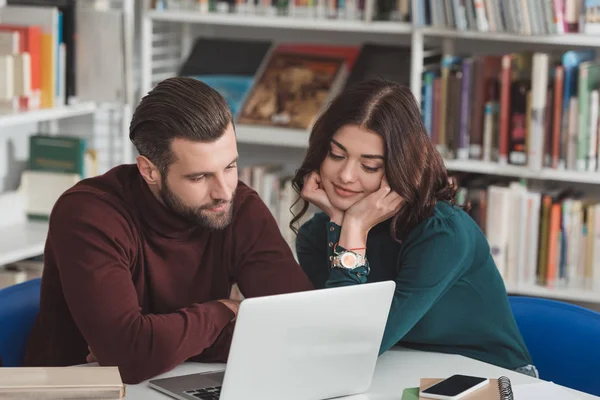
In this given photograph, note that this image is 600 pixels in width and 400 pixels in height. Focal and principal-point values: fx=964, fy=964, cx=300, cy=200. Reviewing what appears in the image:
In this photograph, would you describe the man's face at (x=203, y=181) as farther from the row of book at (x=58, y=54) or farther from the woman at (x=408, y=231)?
the row of book at (x=58, y=54)

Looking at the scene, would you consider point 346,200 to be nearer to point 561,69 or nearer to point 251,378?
point 251,378

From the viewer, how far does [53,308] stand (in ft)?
6.15

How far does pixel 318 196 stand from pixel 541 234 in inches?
50.9

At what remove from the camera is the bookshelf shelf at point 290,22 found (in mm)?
3207

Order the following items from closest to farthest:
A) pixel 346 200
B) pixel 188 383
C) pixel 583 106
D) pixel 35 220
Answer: pixel 188 383, pixel 346 200, pixel 583 106, pixel 35 220

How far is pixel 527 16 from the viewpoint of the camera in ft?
9.62

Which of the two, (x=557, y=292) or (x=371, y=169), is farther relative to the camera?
(x=557, y=292)

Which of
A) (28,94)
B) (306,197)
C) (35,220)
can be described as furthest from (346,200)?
(35,220)

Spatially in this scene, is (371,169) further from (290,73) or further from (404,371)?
(290,73)

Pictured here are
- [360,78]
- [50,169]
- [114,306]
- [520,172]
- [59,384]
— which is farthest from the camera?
[360,78]

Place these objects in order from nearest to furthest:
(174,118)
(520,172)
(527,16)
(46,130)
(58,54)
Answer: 1. (174,118)
2. (527,16)
3. (520,172)
4. (58,54)
5. (46,130)

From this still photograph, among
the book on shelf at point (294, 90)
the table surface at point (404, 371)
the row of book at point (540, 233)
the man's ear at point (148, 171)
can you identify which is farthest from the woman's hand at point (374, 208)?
the book on shelf at point (294, 90)

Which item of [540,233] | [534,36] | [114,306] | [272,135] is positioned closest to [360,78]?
[272,135]

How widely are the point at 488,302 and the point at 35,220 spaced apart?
1932 mm
